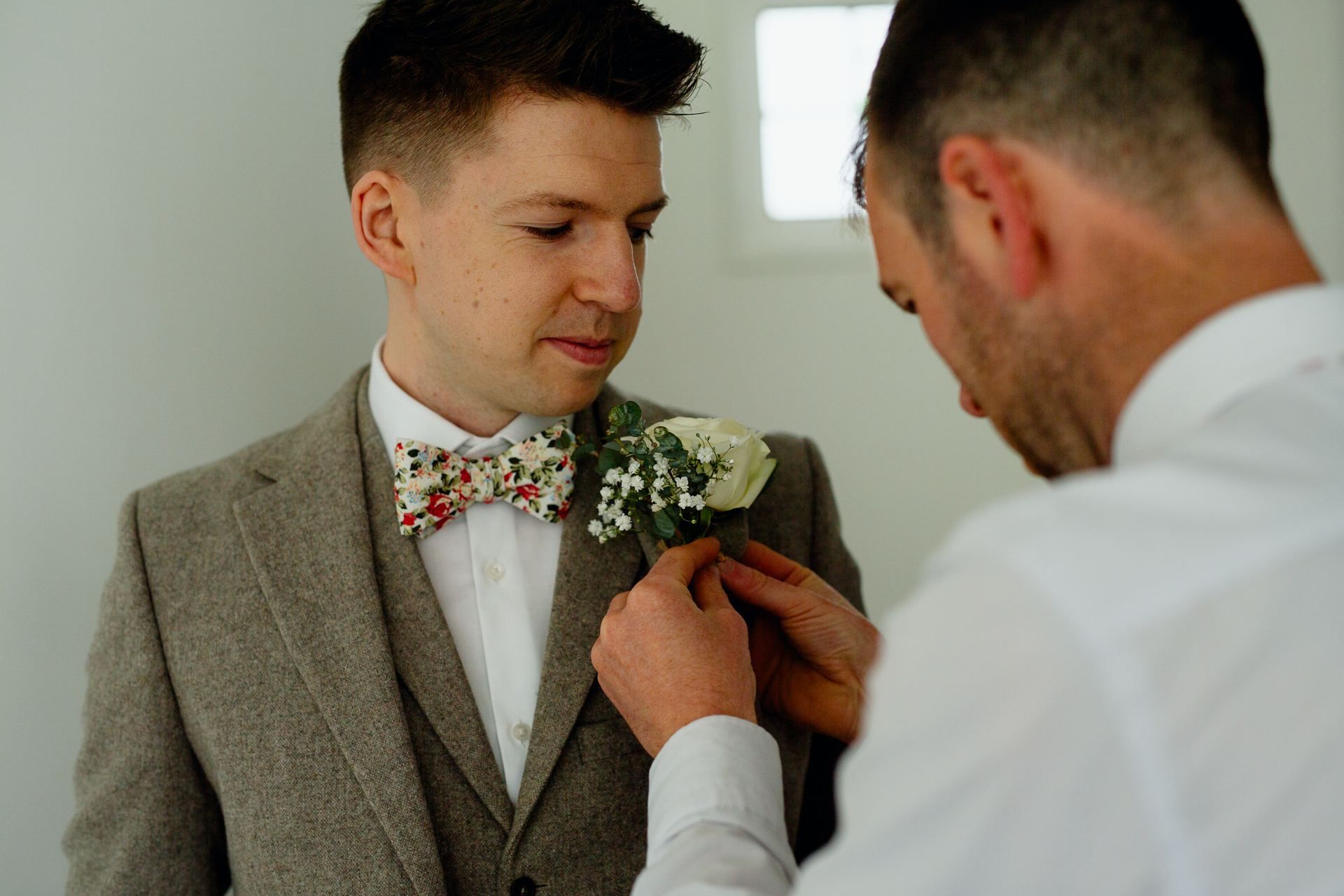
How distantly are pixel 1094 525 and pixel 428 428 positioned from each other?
3.77 feet

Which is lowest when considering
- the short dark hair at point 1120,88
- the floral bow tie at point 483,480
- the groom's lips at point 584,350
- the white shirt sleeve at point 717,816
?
the white shirt sleeve at point 717,816

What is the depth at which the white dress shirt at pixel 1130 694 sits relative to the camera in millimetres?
632

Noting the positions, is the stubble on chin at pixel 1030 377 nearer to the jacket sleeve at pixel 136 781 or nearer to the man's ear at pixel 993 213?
the man's ear at pixel 993 213

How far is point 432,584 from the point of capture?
1.49 m

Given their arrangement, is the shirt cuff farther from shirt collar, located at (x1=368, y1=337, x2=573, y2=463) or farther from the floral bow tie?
shirt collar, located at (x1=368, y1=337, x2=573, y2=463)

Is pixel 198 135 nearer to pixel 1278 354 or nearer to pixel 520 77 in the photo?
pixel 520 77

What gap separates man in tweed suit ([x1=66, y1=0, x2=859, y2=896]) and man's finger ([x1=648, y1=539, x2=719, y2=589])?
98mm

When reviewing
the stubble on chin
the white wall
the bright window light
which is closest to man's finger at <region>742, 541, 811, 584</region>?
the stubble on chin

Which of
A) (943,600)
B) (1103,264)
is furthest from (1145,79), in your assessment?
(943,600)

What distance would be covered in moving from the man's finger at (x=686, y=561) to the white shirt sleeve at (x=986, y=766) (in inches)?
24.9

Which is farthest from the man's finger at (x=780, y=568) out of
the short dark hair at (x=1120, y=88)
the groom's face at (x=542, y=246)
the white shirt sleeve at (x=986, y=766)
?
the white shirt sleeve at (x=986, y=766)

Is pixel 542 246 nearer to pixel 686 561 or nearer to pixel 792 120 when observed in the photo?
pixel 686 561

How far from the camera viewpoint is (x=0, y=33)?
1892 millimetres

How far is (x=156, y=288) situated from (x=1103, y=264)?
185 cm
